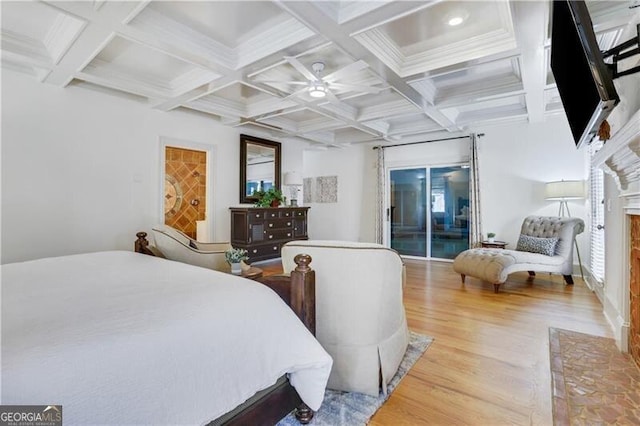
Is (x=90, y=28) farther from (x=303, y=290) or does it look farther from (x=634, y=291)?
(x=634, y=291)

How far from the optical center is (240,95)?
4527 mm

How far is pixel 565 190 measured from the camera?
448cm

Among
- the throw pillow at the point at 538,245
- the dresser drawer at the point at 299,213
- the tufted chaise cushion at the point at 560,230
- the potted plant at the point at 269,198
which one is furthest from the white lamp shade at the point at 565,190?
the potted plant at the point at 269,198

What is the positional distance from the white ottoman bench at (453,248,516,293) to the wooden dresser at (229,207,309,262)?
319 centimetres

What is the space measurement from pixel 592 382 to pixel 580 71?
1882 mm

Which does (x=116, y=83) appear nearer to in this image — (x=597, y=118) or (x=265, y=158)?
(x=265, y=158)

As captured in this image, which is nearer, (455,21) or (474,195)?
(455,21)

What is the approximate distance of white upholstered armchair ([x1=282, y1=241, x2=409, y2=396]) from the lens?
175 centimetres

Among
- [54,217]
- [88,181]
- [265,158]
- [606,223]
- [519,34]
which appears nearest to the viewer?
[519,34]

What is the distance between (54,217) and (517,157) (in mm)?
6939

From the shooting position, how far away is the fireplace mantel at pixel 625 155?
5.50ft

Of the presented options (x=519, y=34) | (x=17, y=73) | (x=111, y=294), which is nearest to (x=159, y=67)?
(x=17, y=73)

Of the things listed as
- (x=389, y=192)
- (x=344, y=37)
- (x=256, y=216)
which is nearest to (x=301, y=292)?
(x=344, y=37)

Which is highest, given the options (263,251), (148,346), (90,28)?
(90,28)
